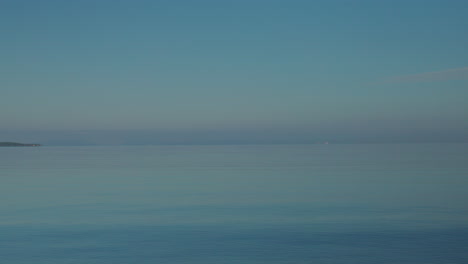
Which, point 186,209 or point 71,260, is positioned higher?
point 186,209

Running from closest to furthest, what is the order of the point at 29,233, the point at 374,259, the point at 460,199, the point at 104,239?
the point at 374,259 → the point at 104,239 → the point at 29,233 → the point at 460,199

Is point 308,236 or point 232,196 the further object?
point 232,196

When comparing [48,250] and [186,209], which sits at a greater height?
[186,209]

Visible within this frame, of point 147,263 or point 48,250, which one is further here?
point 48,250

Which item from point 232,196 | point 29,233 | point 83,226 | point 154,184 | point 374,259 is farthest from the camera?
point 154,184

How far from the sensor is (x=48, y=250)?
564 inches

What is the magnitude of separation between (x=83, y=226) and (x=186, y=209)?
17.0 feet

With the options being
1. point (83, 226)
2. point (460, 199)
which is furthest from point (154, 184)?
point (460, 199)

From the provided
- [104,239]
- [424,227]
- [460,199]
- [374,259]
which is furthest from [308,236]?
[460,199]

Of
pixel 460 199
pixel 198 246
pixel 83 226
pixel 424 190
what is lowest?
pixel 198 246

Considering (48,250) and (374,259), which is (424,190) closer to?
(374,259)

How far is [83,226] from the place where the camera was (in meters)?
17.9

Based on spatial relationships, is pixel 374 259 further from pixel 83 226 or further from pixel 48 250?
pixel 83 226

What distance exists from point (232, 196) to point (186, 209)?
5060 millimetres
